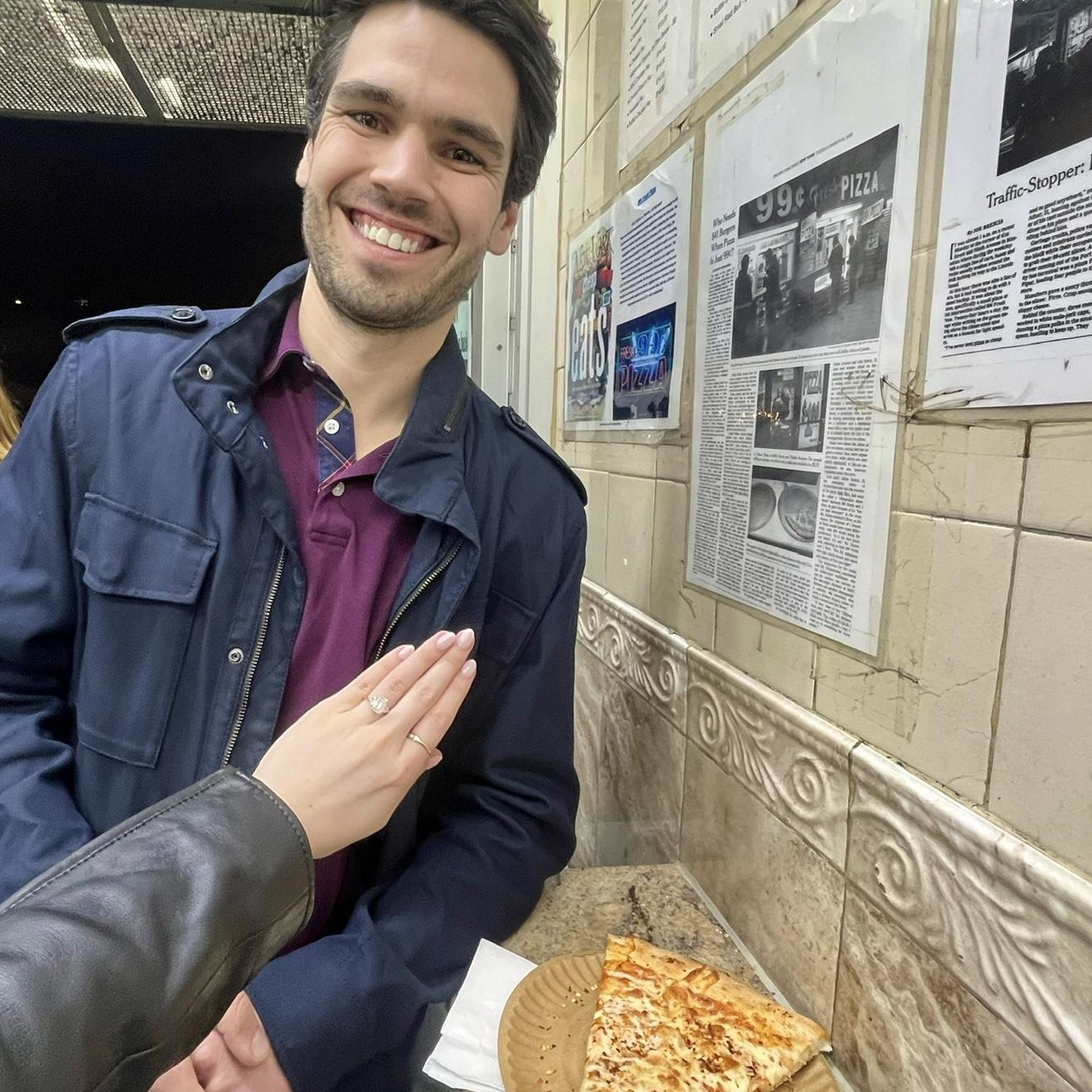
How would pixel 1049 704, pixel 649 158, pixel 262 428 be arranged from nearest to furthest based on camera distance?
pixel 1049 704 < pixel 262 428 < pixel 649 158

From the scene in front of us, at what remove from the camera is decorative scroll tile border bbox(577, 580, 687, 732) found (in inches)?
45.6

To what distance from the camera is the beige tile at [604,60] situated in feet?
4.72

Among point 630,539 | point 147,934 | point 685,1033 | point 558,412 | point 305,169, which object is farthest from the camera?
point 558,412

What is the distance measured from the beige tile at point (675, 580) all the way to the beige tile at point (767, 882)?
0.19 meters

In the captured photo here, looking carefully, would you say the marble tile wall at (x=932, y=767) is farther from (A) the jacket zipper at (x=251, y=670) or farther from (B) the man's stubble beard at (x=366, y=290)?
(A) the jacket zipper at (x=251, y=670)

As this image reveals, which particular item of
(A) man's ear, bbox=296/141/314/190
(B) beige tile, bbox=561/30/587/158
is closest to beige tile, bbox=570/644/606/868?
(A) man's ear, bbox=296/141/314/190

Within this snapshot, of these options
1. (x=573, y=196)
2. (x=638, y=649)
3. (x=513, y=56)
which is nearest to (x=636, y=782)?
(x=638, y=649)

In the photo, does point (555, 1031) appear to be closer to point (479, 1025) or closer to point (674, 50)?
point (479, 1025)

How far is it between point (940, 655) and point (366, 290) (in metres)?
0.76

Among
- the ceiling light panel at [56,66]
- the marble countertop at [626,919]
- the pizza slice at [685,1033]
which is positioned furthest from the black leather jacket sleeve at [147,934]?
the ceiling light panel at [56,66]

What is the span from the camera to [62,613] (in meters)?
0.86

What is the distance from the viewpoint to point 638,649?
131 cm

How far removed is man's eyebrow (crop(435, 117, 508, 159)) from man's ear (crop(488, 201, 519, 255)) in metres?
0.12

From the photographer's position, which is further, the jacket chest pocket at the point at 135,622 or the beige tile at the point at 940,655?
the jacket chest pocket at the point at 135,622
